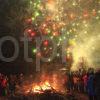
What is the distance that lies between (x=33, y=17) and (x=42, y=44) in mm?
2304

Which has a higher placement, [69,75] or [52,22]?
[52,22]

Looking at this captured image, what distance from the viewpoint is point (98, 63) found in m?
31.8

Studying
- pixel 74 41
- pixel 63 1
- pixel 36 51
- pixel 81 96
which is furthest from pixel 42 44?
pixel 81 96

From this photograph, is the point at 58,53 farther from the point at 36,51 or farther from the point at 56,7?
the point at 56,7

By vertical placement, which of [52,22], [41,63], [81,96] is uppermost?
[52,22]

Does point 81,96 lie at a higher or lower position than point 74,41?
lower

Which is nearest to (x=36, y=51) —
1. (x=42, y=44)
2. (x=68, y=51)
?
(x=42, y=44)

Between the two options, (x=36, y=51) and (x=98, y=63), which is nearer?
(x=36, y=51)

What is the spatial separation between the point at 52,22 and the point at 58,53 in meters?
3.97

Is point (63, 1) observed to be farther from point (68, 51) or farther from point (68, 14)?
point (68, 51)

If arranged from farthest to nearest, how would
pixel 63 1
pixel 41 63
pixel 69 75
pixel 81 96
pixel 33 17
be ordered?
1. pixel 41 63
2. pixel 33 17
3. pixel 63 1
4. pixel 69 75
5. pixel 81 96

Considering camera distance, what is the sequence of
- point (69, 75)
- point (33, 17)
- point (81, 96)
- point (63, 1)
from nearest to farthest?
point (81, 96) → point (69, 75) → point (63, 1) → point (33, 17)

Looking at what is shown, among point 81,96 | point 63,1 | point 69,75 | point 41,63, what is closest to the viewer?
point 81,96

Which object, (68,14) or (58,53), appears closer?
(68,14)
